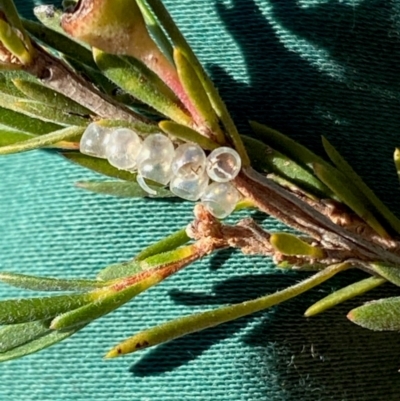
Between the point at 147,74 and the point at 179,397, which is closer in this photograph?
the point at 147,74

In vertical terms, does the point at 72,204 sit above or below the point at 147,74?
below

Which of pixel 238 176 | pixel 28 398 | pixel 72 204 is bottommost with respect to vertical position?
pixel 28 398

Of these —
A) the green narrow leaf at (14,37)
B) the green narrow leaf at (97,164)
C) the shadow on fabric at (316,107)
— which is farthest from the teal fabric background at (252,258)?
the green narrow leaf at (14,37)

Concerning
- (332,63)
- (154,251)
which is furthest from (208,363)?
(332,63)

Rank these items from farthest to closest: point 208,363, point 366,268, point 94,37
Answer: point 208,363
point 366,268
point 94,37

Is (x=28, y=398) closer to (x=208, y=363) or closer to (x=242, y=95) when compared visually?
(x=208, y=363)
